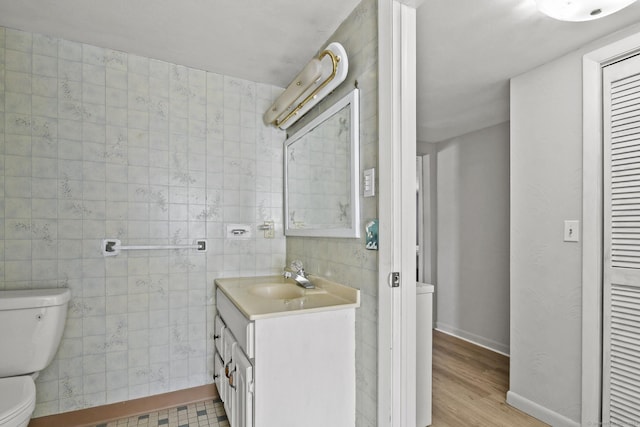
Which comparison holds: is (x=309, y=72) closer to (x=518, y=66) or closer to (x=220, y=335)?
(x=518, y=66)

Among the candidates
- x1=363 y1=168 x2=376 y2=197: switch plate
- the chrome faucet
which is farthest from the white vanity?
x1=363 y1=168 x2=376 y2=197: switch plate

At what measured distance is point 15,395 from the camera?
1.42 m

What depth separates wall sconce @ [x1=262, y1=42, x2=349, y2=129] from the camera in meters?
1.57

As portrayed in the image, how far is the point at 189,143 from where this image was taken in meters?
2.22

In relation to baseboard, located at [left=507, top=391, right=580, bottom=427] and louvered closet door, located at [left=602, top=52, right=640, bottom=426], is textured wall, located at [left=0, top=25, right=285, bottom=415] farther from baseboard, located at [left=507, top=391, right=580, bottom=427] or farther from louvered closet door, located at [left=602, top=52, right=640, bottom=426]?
louvered closet door, located at [left=602, top=52, right=640, bottom=426]

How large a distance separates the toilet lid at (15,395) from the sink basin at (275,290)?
3.48 ft

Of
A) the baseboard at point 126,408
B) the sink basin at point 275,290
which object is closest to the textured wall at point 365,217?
the sink basin at point 275,290

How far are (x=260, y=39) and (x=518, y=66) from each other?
160cm

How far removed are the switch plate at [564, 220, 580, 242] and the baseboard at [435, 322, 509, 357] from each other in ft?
5.01

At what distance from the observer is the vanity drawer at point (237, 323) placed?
1.38 m

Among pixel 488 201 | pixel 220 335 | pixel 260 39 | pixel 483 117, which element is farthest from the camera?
pixel 488 201

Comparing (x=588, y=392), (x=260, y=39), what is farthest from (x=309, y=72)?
(x=588, y=392)

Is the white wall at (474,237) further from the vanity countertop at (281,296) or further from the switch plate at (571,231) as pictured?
the vanity countertop at (281,296)

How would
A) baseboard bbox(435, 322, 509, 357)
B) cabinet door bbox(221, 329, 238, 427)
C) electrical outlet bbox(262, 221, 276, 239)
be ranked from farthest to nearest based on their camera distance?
baseboard bbox(435, 322, 509, 357)
electrical outlet bbox(262, 221, 276, 239)
cabinet door bbox(221, 329, 238, 427)
